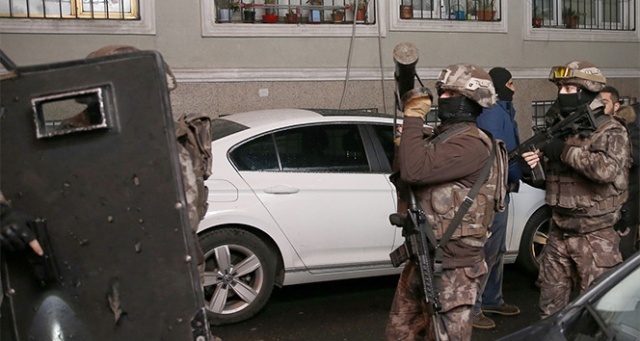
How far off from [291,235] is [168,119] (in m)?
3.25

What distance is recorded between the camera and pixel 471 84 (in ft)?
13.0

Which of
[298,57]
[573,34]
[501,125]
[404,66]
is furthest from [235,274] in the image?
[573,34]

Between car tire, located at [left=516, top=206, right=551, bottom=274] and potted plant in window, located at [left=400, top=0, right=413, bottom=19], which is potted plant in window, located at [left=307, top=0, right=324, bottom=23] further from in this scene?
car tire, located at [left=516, top=206, right=551, bottom=274]

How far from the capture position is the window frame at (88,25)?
909 cm

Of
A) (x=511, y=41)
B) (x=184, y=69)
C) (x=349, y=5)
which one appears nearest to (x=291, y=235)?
(x=184, y=69)

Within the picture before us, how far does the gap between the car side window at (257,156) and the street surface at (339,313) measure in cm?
113

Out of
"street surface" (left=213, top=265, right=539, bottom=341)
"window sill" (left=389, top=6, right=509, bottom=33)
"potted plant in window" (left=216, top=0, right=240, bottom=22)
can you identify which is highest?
"potted plant in window" (left=216, top=0, right=240, bottom=22)

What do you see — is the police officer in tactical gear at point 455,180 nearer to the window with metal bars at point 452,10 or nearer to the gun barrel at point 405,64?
the gun barrel at point 405,64

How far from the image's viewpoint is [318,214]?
19.5 ft

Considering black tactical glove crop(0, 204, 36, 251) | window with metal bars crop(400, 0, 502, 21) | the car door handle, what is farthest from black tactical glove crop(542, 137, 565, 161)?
window with metal bars crop(400, 0, 502, 21)

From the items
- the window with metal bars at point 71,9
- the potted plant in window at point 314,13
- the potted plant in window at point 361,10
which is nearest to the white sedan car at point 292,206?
the window with metal bars at point 71,9

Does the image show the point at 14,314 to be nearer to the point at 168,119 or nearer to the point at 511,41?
the point at 168,119

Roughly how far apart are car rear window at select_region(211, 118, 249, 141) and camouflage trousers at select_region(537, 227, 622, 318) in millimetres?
2412

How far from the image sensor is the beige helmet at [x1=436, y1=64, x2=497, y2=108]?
13.0 feet
